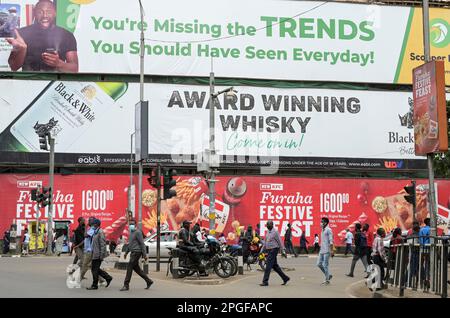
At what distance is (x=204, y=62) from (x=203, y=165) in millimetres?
30583

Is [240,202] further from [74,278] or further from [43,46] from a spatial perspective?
[74,278]

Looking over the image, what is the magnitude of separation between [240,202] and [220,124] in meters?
6.41

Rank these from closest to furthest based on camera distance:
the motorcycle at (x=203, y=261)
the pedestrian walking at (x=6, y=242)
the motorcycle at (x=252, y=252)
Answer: the motorcycle at (x=203, y=261), the motorcycle at (x=252, y=252), the pedestrian walking at (x=6, y=242)

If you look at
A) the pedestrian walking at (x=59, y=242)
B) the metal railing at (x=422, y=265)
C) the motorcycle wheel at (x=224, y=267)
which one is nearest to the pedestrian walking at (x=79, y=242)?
the motorcycle wheel at (x=224, y=267)

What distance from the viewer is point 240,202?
50.6 metres

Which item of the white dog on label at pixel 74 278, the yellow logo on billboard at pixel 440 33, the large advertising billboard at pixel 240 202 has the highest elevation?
the yellow logo on billboard at pixel 440 33

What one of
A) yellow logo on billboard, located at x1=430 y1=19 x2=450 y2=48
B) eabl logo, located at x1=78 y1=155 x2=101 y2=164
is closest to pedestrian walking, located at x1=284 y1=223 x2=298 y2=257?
eabl logo, located at x1=78 y1=155 x2=101 y2=164

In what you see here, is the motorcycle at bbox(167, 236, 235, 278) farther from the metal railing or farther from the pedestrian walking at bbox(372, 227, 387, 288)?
the metal railing

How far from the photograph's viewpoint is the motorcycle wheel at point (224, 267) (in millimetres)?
20417

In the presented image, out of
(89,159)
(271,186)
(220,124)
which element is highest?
(220,124)

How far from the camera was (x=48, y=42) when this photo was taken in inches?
2003

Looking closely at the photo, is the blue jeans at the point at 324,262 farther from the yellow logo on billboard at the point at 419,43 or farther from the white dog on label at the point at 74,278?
the yellow logo on billboard at the point at 419,43

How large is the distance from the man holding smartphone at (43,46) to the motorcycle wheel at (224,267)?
33938 millimetres

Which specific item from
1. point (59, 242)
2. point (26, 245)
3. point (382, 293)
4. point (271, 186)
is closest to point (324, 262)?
point (382, 293)
